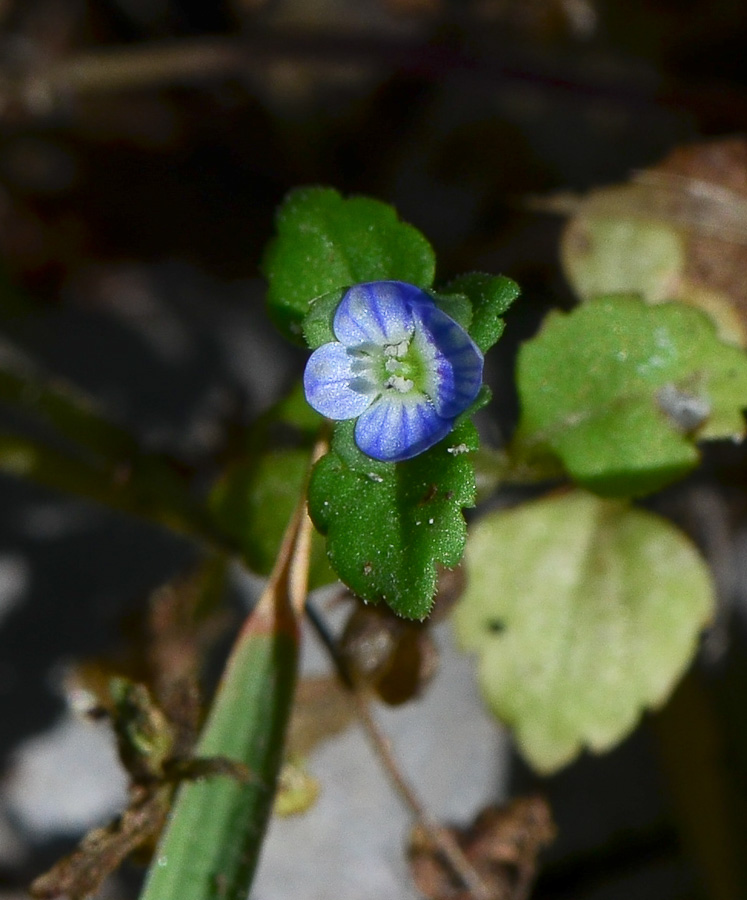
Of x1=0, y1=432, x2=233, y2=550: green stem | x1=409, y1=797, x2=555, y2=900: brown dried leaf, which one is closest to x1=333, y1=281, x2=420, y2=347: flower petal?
x1=0, y1=432, x2=233, y2=550: green stem

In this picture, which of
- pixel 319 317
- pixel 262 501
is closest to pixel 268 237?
pixel 262 501

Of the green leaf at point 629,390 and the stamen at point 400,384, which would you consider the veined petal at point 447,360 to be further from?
the green leaf at point 629,390

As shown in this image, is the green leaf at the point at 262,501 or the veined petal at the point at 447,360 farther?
the green leaf at the point at 262,501

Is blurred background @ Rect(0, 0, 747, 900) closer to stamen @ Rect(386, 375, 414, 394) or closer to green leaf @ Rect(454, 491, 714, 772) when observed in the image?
green leaf @ Rect(454, 491, 714, 772)

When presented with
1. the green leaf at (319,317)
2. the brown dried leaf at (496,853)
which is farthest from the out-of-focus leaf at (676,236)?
the brown dried leaf at (496,853)

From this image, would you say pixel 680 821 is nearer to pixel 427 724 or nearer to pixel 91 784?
pixel 427 724

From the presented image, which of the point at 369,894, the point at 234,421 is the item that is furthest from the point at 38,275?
the point at 369,894
